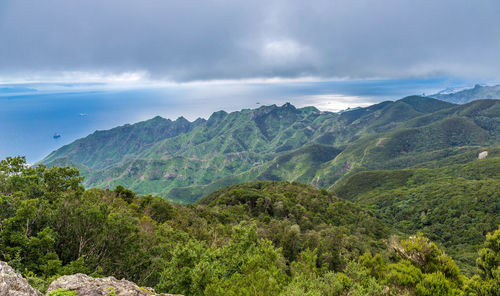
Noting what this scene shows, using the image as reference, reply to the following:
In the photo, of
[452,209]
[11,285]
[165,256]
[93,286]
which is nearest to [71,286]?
[93,286]

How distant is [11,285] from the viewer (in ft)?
29.9

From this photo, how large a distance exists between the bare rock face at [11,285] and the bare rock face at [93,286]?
1.39 m

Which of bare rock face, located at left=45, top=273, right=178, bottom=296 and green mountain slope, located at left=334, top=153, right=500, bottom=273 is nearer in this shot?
bare rock face, located at left=45, top=273, right=178, bottom=296

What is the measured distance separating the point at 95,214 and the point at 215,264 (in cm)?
1270

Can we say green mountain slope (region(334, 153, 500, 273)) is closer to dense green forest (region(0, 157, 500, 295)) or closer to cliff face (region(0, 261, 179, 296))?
dense green forest (region(0, 157, 500, 295))

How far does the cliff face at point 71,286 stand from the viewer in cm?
902

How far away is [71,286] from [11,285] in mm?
2476

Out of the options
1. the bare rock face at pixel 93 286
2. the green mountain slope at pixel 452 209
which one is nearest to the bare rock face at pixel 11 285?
the bare rock face at pixel 93 286

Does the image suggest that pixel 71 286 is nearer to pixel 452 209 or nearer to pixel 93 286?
pixel 93 286

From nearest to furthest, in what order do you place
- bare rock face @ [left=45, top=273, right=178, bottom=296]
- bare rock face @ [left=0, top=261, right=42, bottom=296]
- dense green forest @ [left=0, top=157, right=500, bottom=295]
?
bare rock face @ [left=0, top=261, right=42, bottom=296] < bare rock face @ [left=45, top=273, right=178, bottom=296] < dense green forest @ [left=0, top=157, right=500, bottom=295]

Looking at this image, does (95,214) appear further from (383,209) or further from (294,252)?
(383,209)

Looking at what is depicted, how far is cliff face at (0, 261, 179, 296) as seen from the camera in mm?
9023

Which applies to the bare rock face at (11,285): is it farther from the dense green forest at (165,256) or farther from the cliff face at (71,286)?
the dense green forest at (165,256)

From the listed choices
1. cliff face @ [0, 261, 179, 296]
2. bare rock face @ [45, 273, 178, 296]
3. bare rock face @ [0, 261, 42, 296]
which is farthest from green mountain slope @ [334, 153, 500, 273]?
bare rock face @ [0, 261, 42, 296]
